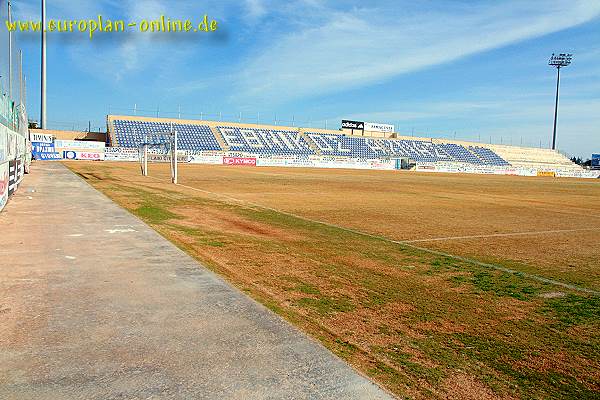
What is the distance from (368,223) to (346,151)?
75636 millimetres

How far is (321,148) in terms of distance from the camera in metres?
85.7

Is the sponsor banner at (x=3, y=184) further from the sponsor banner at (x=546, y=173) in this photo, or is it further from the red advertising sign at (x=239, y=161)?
the sponsor banner at (x=546, y=173)

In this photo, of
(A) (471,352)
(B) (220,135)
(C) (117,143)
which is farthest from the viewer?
(B) (220,135)

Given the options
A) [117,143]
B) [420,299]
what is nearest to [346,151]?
[117,143]

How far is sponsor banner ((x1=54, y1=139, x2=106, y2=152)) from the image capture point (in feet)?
188

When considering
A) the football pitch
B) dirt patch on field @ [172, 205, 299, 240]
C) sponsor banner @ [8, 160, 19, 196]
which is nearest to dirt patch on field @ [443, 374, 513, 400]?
the football pitch

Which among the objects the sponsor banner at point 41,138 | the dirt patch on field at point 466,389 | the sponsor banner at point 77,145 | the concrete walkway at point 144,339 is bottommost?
Answer: the dirt patch on field at point 466,389

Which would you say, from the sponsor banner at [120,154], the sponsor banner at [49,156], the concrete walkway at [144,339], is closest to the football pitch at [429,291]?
the concrete walkway at [144,339]

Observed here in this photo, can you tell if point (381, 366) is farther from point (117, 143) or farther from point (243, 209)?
point (117, 143)

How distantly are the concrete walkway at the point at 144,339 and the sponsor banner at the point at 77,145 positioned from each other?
57793 millimetres

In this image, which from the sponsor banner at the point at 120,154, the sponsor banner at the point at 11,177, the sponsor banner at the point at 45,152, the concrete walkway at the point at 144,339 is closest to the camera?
the concrete walkway at the point at 144,339

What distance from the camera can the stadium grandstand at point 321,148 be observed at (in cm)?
7044

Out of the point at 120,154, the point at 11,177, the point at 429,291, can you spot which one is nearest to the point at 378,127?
the point at 120,154

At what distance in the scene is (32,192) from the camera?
15922mm
